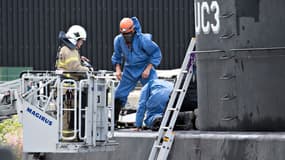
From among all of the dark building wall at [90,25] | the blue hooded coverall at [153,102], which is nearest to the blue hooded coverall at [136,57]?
the blue hooded coverall at [153,102]

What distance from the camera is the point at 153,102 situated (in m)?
11.2

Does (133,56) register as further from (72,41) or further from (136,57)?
(72,41)

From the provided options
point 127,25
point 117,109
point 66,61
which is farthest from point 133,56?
point 66,61

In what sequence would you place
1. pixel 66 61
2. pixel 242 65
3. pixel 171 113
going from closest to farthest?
1. pixel 242 65
2. pixel 171 113
3. pixel 66 61

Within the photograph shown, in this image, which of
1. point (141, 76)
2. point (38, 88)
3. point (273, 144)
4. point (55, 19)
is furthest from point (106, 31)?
point (273, 144)

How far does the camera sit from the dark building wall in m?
32.6

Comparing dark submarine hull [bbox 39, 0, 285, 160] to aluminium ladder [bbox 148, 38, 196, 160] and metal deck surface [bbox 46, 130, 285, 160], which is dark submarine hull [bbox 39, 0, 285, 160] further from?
aluminium ladder [bbox 148, 38, 196, 160]

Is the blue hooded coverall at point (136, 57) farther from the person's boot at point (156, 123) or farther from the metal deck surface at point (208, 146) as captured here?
the metal deck surface at point (208, 146)

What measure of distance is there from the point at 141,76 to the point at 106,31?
65.7 feet

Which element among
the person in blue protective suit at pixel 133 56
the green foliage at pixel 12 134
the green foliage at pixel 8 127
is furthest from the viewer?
the green foliage at pixel 8 127

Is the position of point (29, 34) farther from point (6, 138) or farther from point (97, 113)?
point (97, 113)

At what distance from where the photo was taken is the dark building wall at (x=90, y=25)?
32562 millimetres

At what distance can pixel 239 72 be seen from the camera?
29.2ft

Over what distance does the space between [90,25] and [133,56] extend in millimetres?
20218
